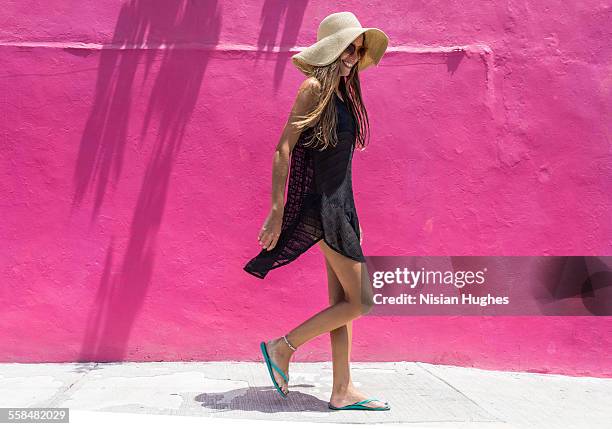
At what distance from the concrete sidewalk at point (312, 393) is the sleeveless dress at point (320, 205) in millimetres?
738

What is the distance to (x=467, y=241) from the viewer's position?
4.82 meters

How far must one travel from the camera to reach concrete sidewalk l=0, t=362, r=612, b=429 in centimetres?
366

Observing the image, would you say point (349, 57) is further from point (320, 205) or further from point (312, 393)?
point (312, 393)

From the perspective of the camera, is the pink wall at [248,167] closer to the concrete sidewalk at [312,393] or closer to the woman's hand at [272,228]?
the concrete sidewalk at [312,393]

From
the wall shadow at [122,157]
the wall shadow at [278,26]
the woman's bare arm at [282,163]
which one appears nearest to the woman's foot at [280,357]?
the woman's bare arm at [282,163]

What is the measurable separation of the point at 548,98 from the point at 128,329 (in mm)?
3059

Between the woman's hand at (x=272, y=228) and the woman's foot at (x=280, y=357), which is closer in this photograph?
the woman's hand at (x=272, y=228)

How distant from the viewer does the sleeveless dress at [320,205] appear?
362 cm

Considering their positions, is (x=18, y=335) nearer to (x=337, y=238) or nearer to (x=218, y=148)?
(x=218, y=148)

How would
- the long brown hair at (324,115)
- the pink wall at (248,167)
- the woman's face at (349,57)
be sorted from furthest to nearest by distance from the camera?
the pink wall at (248,167), the woman's face at (349,57), the long brown hair at (324,115)

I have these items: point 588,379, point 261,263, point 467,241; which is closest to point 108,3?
point 261,263

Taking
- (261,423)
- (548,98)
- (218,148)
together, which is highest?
Result: (548,98)

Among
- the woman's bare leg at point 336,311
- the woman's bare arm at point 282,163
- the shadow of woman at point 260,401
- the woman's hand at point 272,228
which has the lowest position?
the shadow of woman at point 260,401

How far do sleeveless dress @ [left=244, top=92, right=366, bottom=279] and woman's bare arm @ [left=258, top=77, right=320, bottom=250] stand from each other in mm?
85
